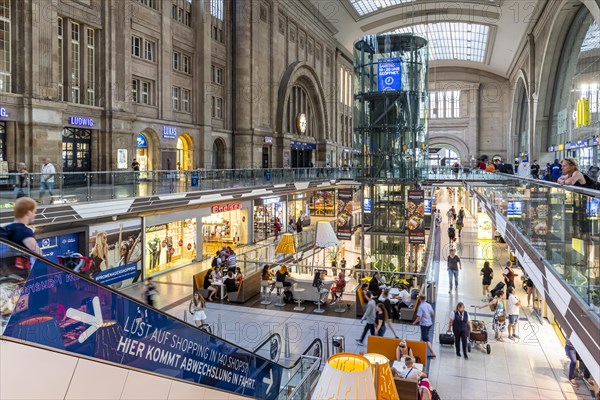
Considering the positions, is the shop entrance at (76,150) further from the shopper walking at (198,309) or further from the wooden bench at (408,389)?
the wooden bench at (408,389)

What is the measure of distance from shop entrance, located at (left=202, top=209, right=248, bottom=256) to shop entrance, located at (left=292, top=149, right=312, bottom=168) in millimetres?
15927

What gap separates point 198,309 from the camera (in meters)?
11.7

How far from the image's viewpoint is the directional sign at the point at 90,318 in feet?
11.1

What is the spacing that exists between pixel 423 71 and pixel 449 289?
11.5 metres

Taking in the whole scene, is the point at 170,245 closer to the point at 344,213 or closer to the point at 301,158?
the point at 344,213

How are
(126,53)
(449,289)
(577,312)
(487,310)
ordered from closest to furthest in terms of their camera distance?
(577,312)
(487,310)
(449,289)
(126,53)

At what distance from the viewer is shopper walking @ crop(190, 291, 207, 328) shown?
11.4 m

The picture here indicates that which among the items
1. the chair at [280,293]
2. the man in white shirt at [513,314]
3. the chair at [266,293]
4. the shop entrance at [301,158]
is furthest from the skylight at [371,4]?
the man in white shirt at [513,314]

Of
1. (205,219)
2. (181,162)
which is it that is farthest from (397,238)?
(181,162)

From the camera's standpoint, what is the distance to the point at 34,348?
2949 millimetres

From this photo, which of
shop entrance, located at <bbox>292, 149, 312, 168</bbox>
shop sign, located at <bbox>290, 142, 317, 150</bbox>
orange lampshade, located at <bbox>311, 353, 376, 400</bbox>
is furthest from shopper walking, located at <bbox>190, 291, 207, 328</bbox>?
shop entrance, located at <bbox>292, 149, 312, 168</bbox>

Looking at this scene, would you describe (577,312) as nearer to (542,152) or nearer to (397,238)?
(397,238)

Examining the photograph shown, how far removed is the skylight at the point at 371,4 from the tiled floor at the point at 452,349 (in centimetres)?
3417

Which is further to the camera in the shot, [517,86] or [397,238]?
[517,86]
